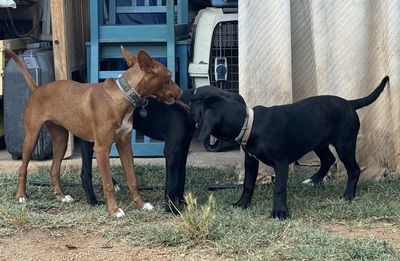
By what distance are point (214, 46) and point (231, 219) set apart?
2.39 meters

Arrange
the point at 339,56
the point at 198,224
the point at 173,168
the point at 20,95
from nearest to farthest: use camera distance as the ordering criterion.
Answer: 1. the point at 198,224
2. the point at 173,168
3. the point at 339,56
4. the point at 20,95

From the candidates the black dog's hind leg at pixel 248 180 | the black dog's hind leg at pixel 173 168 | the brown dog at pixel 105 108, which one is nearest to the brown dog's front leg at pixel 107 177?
the brown dog at pixel 105 108

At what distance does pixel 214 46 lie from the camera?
6805 millimetres

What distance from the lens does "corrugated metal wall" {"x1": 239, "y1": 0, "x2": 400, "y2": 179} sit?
19.4 ft

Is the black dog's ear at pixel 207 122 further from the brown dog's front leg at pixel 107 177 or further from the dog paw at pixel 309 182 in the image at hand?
the dog paw at pixel 309 182

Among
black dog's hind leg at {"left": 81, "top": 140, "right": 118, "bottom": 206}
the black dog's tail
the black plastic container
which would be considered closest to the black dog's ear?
black dog's hind leg at {"left": 81, "top": 140, "right": 118, "bottom": 206}

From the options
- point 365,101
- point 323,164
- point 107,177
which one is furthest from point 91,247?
point 365,101

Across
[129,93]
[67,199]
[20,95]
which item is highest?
[129,93]

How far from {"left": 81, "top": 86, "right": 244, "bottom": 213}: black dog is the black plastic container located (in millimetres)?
1365

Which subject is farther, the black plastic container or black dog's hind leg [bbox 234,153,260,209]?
the black plastic container

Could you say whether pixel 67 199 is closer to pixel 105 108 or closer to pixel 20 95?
pixel 105 108

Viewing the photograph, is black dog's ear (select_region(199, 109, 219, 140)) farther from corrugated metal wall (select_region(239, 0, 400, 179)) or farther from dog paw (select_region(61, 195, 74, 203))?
dog paw (select_region(61, 195, 74, 203))

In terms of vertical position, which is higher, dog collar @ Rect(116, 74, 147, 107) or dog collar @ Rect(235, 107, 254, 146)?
dog collar @ Rect(116, 74, 147, 107)

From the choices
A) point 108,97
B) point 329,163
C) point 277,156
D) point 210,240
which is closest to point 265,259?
point 210,240
